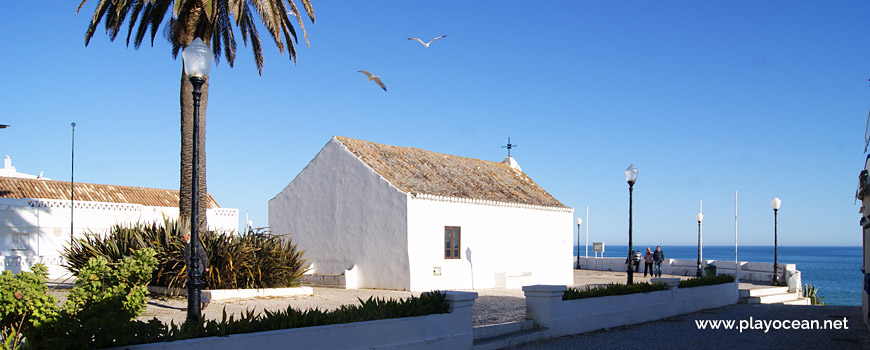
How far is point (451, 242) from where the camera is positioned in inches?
800

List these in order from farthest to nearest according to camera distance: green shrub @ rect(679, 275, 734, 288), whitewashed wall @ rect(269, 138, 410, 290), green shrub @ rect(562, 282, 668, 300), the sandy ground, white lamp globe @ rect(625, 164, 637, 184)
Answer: whitewashed wall @ rect(269, 138, 410, 290)
green shrub @ rect(679, 275, 734, 288)
white lamp globe @ rect(625, 164, 637, 184)
green shrub @ rect(562, 282, 668, 300)
the sandy ground

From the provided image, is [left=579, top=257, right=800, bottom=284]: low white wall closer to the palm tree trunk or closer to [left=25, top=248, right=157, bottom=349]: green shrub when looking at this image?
the palm tree trunk

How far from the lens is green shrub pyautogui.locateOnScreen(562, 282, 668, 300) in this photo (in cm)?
1215

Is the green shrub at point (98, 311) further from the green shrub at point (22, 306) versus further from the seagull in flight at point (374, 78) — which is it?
the seagull in flight at point (374, 78)

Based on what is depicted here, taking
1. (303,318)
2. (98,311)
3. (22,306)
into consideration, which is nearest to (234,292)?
(303,318)

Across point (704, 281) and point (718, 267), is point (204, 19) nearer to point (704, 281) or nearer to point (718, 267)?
point (704, 281)

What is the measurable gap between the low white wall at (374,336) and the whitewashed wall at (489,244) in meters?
9.04

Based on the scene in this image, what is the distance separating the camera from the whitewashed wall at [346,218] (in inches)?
749

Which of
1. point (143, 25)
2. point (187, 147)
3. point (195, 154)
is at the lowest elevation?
point (195, 154)

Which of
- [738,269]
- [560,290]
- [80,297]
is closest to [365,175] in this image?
[560,290]

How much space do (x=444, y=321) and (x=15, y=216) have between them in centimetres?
2368

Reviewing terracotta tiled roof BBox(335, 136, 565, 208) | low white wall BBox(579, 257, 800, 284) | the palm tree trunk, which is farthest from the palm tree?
low white wall BBox(579, 257, 800, 284)

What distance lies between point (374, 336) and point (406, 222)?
10.4 meters

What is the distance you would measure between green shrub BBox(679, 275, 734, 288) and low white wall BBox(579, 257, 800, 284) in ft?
24.2
